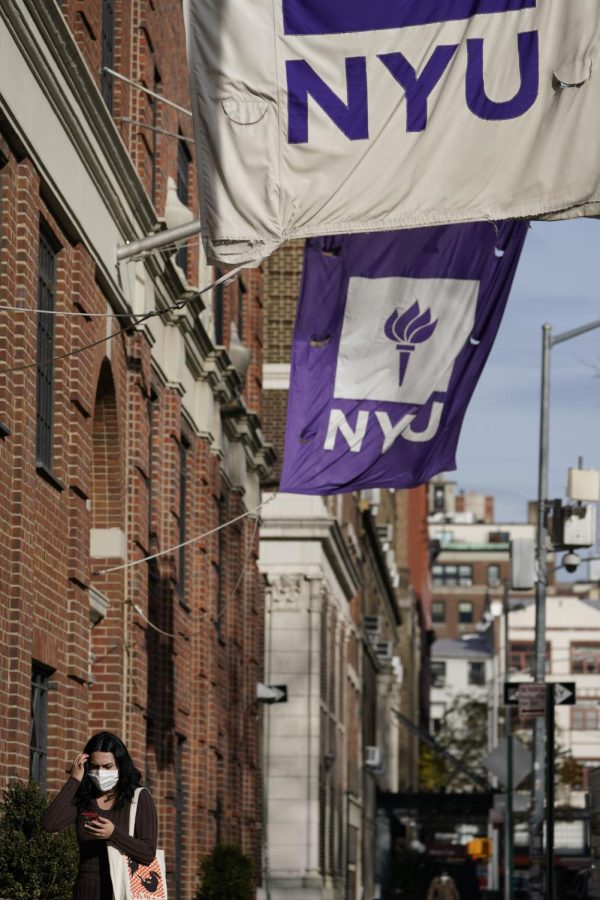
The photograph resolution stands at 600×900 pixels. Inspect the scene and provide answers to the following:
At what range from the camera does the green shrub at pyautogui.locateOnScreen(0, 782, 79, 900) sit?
13203 millimetres

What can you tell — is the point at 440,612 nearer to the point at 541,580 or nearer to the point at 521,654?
the point at 521,654

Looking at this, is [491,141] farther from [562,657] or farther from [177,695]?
[562,657]

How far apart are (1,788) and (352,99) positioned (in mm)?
6435

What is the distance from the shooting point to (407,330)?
1544 cm

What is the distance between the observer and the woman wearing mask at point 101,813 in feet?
32.0

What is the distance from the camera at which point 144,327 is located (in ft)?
70.5

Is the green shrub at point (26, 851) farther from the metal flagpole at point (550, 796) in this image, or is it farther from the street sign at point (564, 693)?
the street sign at point (564, 693)

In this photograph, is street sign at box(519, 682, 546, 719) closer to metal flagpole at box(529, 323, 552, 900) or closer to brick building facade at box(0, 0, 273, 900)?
brick building facade at box(0, 0, 273, 900)

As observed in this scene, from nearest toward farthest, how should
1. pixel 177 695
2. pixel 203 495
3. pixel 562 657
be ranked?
1. pixel 177 695
2. pixel 203 495
3. pixel 562 657

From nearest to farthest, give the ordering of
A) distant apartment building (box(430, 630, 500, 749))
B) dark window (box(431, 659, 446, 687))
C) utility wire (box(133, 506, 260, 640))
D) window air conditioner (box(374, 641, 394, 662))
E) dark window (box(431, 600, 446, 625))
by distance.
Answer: utility wire (box(133, 506, 260, 640)) < window air conditioner (box(374, 641, 394, 662)) < distant apartment building (box(430, 630, 500, 749)) < dark window (box(431, 659, 446, 687)) < dark window (box(431, 600, 446, 625))

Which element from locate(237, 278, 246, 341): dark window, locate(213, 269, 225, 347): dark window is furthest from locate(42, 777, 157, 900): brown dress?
locate(237, 278, 246, 341): dark window

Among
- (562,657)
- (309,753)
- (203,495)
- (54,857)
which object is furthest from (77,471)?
(562,657)

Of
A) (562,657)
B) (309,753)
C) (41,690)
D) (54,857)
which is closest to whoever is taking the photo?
(54,857)

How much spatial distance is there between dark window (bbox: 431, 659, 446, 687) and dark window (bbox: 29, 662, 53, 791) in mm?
142468
